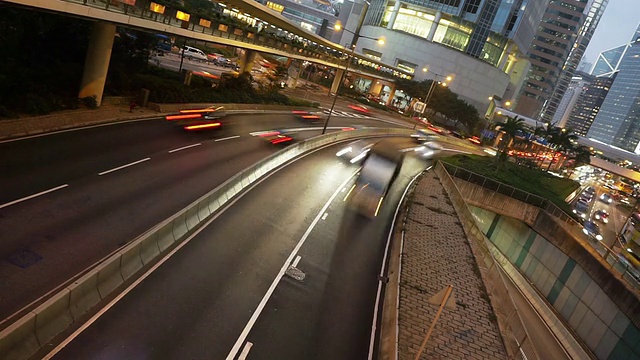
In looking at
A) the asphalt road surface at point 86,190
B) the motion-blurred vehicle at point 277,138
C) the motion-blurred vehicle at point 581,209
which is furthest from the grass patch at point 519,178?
the asphalt road surface at point 86,190

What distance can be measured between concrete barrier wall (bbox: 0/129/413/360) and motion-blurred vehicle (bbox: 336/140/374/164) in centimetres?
1828

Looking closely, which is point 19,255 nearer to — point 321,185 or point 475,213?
point 321,185

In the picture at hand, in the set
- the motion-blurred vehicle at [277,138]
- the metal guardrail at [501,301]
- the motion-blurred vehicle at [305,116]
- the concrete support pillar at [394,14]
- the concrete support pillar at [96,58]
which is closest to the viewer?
the metal guardrail at [501,301]

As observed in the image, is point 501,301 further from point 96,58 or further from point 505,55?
point 505,55

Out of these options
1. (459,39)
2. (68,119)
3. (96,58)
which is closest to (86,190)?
(68,119)

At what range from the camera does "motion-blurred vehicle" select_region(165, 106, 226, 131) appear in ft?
96.8

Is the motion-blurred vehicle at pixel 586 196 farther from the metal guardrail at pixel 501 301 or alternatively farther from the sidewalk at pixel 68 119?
the sidewalk at pixel 68 119

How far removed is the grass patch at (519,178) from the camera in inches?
1837

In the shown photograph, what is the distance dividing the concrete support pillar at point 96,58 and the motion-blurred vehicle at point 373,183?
57.5ft

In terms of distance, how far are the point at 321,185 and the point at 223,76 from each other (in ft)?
A: 72.5

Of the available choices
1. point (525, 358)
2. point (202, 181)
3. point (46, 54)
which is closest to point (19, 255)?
point (202, 181)

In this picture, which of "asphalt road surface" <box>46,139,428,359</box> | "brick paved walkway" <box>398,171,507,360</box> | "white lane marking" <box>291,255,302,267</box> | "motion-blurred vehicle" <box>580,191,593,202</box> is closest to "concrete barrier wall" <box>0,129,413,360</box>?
"asphalt road surface" <box>46,139,428,359</box>

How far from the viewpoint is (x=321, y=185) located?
90.4 ft

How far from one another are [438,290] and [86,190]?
49.5 feet
